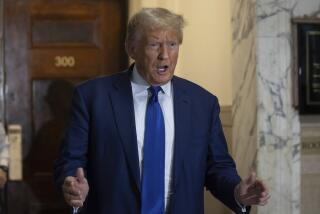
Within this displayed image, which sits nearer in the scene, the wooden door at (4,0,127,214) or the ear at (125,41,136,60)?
the ear at (125,41,136,60)

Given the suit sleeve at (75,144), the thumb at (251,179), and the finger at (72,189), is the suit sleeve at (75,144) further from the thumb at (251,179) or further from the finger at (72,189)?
the thumb at (251,179)

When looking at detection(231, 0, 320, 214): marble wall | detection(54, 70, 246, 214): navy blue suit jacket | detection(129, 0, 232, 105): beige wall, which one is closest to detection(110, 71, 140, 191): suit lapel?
detection(54, 70, 246, 214): navy blue suit jacket

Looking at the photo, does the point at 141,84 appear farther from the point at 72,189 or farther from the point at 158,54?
the point at 72,189

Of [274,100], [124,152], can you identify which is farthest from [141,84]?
[274,100]

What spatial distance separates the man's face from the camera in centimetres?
184

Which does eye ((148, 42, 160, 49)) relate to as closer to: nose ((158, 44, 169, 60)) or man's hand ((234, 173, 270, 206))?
nose ((158, 44, 169, 60))

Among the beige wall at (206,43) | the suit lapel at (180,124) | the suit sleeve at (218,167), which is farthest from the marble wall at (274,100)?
the suit lapel at (180,124)

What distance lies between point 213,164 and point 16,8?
2.32 m

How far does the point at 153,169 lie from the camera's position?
1.82 m

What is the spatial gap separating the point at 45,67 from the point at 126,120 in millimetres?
2069

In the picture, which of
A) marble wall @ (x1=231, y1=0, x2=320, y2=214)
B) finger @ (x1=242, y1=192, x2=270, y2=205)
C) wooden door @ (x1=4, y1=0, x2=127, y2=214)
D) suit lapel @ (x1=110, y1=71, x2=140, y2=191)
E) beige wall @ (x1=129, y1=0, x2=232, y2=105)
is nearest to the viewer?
finger @ (x1=242, y1=192, x2=270, y2=205)

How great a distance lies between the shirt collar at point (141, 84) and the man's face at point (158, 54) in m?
0.05

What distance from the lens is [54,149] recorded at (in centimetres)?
381

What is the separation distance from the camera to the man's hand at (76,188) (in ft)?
5.28
